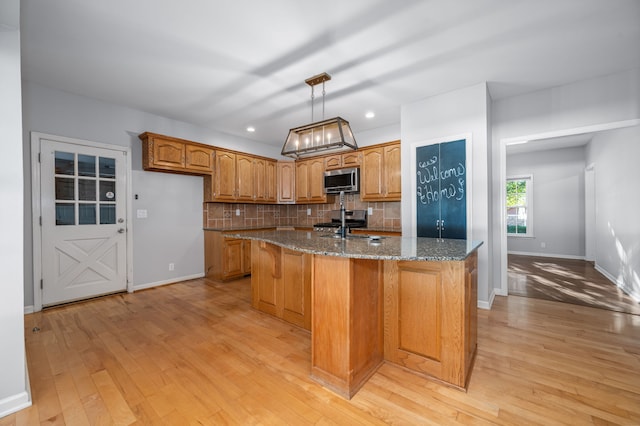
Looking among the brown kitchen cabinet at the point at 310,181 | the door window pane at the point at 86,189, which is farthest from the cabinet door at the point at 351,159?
the door window pane at the point at 86,189

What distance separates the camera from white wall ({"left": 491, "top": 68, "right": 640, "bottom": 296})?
291 centimetres

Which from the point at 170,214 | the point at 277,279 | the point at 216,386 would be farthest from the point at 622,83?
the point at 170,214

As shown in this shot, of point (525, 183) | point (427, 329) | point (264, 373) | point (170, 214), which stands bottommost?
point (264, 373)

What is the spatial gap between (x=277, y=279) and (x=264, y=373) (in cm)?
104

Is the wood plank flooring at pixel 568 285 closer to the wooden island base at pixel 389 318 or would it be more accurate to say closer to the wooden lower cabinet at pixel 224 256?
the wooden island base at pixel 389 318

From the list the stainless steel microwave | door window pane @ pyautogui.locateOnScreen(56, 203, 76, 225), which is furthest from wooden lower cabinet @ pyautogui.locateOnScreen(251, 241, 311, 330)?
door window pane @ pyautogui.locateOnScreen(56, 203, 76, 225)

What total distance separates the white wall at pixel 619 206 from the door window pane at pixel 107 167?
7.09 m

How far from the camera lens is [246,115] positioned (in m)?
4.10

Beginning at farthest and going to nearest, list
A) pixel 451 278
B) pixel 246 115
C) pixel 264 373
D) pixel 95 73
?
pixel 246 115, pixel 95 73, pixel 264 373, pixel 451 278

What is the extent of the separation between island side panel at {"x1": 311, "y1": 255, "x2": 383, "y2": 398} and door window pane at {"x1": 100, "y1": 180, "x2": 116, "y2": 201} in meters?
3.43

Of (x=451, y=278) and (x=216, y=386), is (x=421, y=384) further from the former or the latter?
(x=216, y=386)

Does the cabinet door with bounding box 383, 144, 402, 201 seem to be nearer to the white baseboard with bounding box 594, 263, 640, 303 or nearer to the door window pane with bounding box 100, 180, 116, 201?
the white baseboard with bounding box 594, 263, 640, 303

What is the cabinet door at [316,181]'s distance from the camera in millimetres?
5199

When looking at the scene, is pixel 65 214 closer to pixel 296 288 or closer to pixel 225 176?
pixel 225 176
